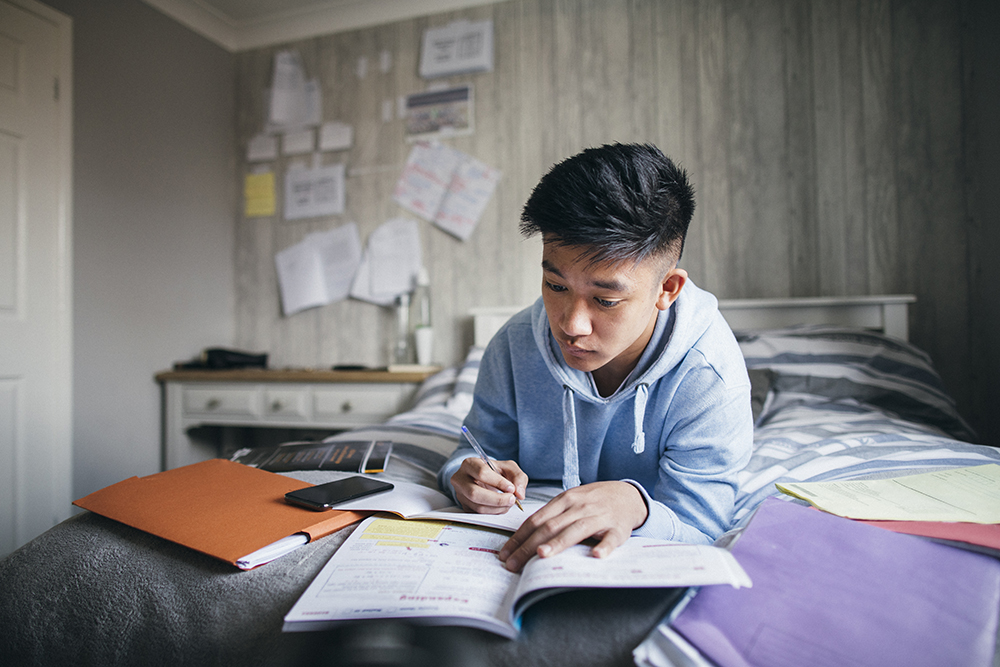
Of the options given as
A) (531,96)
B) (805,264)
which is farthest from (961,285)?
(531,96)

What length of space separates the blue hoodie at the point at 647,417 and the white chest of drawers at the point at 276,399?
112cm

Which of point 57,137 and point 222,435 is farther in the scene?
point 222,435

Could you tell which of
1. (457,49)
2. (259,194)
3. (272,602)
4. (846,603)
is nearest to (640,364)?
(846,603)

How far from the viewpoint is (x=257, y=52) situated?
2594 millimetres

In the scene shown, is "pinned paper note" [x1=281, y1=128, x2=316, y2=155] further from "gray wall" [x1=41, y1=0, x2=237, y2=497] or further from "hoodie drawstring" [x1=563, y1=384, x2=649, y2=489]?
"hoodie drawstring" [x1=563, y1=384, x2=649, y2=489]

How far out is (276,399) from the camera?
6.95 ft

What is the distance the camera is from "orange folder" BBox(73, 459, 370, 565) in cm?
60

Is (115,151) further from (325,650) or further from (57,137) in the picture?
(325,650)

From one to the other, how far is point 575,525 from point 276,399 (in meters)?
1.84

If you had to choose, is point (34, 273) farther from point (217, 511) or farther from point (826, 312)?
point (826, 312)

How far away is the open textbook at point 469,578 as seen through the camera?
17.6 inches

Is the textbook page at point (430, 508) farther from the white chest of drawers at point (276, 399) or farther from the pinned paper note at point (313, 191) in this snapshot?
the pinned paper note at point (313, 191)

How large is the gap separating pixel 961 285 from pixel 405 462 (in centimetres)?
188

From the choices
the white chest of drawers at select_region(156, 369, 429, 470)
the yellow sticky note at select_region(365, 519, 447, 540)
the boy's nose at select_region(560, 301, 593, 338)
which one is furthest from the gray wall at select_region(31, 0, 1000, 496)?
the yellow sticky note at select_region(365, 519, 447, 540)
